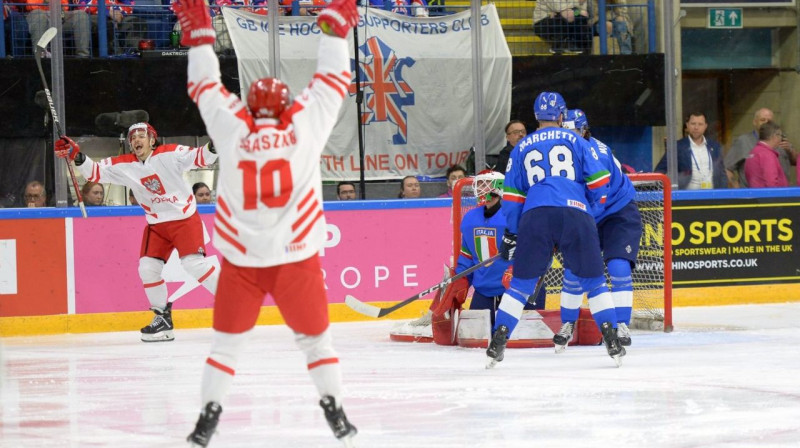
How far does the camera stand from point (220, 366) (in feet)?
12.9

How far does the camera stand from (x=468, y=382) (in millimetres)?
5637

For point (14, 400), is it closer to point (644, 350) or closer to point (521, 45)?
point (644, 350)

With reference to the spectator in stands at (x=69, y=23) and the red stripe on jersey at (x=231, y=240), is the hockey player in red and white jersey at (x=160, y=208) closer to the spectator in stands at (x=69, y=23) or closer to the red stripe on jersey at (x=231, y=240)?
the spectator in stands at (x=69, y=23)

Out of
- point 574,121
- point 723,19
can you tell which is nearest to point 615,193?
point 574,121

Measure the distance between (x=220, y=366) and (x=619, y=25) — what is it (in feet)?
21.8

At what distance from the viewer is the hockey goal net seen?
298 inches

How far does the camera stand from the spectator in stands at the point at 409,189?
8.71 m

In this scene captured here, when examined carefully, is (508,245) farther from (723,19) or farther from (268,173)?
(723,19)

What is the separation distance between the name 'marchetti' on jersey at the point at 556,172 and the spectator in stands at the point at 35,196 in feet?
11.5

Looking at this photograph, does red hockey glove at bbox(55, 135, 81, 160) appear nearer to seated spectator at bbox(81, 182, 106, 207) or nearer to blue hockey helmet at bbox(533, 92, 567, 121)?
seated spectator at bbox(81, 182, 106, 207)

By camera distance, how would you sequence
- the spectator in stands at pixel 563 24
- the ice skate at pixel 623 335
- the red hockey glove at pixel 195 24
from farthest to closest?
the spectator in stands at pixel 563 24 → the ice skate at pixel 623 335 → the red hockey glove at pixel 195 24

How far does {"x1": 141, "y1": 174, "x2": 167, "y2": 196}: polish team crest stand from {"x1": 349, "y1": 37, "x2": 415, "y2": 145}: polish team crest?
5.84ft

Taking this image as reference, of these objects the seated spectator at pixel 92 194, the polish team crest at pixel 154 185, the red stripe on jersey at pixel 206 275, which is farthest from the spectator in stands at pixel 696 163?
the seated spectator at pixel 92 194

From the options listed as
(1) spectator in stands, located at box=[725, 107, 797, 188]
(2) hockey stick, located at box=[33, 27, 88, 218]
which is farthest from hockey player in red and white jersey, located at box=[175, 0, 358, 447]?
(1) spectator in stands, located at box=[725, 107, 797, 188]
